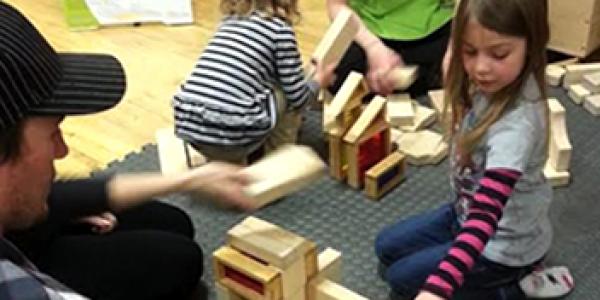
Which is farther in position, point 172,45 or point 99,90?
point 172,45

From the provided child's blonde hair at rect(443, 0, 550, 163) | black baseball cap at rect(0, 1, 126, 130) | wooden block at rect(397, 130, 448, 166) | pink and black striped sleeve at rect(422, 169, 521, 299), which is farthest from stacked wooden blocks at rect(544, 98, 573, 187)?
black baseball cap at rect(0, 1, 126, 130)

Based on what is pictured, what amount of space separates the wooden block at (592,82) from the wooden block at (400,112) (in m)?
0.35

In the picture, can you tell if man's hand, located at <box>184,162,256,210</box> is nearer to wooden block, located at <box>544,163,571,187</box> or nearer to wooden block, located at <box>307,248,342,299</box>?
wooden block, located at <box>307,248,342,299</box>

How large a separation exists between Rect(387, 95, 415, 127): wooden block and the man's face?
101 cm

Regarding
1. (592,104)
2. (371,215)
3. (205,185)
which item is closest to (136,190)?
(205,185)

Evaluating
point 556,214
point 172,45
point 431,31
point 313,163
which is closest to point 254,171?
point 313,163

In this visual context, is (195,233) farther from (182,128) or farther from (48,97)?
(48,97)

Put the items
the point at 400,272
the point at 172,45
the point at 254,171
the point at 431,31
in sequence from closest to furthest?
the point at 254,171 < the point at 400,272 < the point at 431,31 < the point at 172,45

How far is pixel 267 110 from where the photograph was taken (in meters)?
1.55

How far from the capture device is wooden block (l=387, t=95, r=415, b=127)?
171cm

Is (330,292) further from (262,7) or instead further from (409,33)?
(409,33)

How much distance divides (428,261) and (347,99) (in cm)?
39

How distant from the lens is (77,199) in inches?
44.9

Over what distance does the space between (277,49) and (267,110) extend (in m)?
0.11
